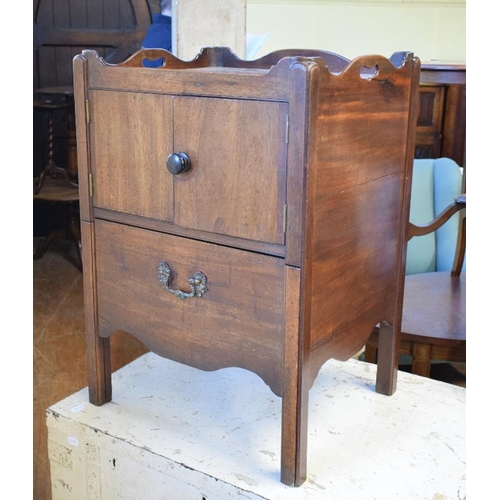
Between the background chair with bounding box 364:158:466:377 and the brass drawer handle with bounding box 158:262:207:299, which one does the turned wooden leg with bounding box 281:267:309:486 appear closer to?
the brass drawer handle with bounding box 158:262:207:299

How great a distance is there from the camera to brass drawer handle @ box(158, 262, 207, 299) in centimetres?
141

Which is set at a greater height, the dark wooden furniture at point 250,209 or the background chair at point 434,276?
the dark wooden furniture at point 250,209

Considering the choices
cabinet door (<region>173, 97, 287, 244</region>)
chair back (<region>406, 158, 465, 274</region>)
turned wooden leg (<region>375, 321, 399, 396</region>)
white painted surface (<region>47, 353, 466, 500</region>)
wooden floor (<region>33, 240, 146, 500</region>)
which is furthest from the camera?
chair back (<region>406, 158, 465, 274</region>)

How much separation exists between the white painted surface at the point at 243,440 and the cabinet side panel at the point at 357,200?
0.20 metres

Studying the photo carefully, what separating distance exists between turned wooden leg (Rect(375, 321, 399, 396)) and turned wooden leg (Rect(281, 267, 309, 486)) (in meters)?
0.41

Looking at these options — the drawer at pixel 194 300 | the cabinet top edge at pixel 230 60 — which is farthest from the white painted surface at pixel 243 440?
the cabinet top edge at pixel 230 60

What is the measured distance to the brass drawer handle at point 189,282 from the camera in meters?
1.41

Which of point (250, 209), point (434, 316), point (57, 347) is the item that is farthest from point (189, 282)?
point (57, 347)

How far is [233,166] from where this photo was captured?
1294 millimetres

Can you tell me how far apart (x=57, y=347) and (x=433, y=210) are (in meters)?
1.84

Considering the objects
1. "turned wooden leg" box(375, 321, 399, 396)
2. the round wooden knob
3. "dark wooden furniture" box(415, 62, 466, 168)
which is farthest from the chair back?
the round wooden knob

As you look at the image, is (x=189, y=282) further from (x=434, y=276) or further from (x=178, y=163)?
(x=434, y=276)

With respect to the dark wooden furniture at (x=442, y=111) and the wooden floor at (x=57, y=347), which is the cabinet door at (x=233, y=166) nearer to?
the wooden floor at (x=57, y=347)

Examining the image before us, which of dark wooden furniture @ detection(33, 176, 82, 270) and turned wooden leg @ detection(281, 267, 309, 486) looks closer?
turned wooden leg @ detection(281, 267, 309, 486)
